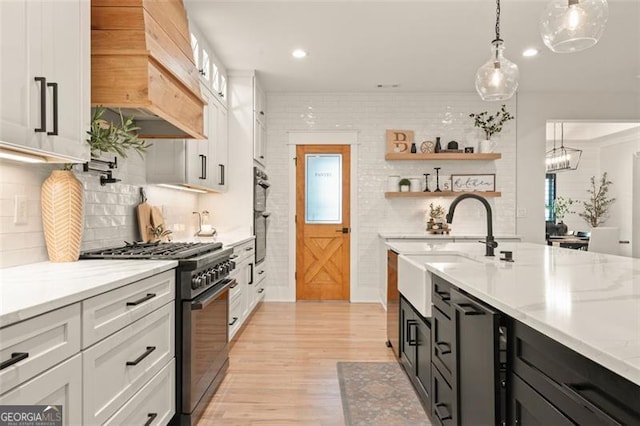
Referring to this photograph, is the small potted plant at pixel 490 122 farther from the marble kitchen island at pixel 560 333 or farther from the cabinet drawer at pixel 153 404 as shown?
the cabinet drawer at pixel 153 404

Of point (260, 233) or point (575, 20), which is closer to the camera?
point (575, 20)

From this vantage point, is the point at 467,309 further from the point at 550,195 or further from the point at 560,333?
the point at 550,195

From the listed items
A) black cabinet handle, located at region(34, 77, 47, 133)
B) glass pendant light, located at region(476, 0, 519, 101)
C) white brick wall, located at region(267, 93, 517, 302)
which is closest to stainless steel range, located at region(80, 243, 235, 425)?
black cabinet handle, located at region(34, 77, 47, 133)

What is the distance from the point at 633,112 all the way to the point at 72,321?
7.05m

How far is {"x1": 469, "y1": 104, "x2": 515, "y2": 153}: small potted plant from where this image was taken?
5.71 meters

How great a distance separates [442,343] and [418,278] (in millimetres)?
479

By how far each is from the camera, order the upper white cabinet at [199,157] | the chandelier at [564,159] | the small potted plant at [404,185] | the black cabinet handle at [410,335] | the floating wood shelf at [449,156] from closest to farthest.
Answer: the black cabinet handle at [410,335] < the upper white cabinet at [199,157] < the floating wood shelf at [449,156] < the small potted plant at [404,185] < the chandelier at [564,159]

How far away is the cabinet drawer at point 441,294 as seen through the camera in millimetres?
1912

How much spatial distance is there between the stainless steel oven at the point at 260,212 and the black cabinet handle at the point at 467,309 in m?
3.45

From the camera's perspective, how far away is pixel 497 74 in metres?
2.61

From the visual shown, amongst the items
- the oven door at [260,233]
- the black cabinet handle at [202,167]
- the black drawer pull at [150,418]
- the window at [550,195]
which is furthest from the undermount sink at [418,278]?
the window at [550,195]

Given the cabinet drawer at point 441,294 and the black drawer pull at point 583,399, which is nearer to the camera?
the black drawer pull at point 583,399

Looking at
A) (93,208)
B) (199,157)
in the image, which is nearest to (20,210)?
(93,208)

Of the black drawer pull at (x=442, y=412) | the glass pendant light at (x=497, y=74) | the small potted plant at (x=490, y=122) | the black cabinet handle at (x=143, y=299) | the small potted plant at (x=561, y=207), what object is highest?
the small potted plant at (x=490, y=122)
